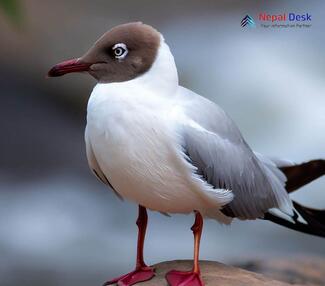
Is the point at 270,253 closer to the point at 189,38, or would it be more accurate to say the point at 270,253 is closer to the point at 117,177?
the point at 189,38

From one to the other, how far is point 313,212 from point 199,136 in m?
0.82

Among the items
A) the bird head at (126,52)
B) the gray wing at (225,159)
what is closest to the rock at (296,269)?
the gray wing at (225,159)

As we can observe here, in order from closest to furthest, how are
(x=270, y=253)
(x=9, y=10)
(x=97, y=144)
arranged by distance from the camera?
(x=97, y=144), (x=9, y=10), (x=270, y=253)

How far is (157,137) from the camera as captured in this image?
1.28 metres

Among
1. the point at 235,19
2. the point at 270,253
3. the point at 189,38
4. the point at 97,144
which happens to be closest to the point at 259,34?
the point at 235,19

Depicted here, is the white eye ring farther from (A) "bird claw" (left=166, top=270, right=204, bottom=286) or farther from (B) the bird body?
(A) "bird claw" (left=166, top=270, right=204, bottom=286)

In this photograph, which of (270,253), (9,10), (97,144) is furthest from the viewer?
(270,253)

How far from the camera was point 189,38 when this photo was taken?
2029 mm

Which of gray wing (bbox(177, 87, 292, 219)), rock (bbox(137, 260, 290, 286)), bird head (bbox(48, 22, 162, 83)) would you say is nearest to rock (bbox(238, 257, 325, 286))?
rock (bbox(137, 260, 290, 286))

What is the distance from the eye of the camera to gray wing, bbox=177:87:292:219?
1.33 meters
